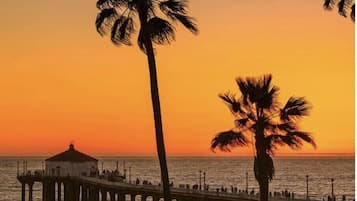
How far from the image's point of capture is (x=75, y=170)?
107500 millimetres

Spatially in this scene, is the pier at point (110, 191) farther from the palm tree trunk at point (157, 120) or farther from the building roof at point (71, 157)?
the palm tree trunk at point (157, 120)

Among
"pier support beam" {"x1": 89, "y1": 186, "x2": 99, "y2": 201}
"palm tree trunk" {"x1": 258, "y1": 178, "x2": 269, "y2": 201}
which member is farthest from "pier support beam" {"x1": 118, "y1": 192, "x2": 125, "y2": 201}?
"palm tree trunk" {"x1": 258, "y1": 178, "x2": 269, "y2": 201}

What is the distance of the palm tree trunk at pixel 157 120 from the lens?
86.2 feet

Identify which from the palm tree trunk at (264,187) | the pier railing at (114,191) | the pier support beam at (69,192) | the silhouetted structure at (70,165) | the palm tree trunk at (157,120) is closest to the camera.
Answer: the palm tree trunk at (157,120)

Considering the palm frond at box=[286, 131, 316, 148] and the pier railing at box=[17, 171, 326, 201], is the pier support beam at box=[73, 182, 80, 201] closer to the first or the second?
the pier railing at box=[17, 171, 326, 201]

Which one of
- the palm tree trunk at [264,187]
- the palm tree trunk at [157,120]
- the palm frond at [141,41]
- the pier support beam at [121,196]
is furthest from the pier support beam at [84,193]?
the palm tree trunk at [157,120]

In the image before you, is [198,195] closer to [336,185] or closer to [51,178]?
[51,178]

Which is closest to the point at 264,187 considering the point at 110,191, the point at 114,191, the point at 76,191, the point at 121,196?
the point at 121,196

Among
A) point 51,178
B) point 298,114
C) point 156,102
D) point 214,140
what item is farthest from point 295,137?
point 51,178

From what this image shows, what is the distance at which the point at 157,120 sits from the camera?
26.2 m

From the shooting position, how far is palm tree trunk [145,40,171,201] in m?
26.3

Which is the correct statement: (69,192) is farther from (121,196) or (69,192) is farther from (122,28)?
(122,28)

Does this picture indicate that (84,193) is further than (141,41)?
Yes

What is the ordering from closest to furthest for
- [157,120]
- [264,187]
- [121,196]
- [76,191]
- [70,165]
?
[157,120] < [264,187] < [121,196] < [76,191] < [70,165]
